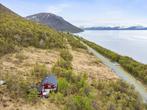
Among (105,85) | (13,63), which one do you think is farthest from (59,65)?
(105,85)

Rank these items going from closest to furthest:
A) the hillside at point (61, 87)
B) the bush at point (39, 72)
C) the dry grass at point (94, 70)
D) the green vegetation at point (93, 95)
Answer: the hillside at point (61, 87) → the green vegetation at point (93, 95) → the bush at point (39, 72) → the dry grass at point (94, 70)

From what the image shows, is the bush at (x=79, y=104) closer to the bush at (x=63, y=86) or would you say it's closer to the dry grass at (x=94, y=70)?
the bush at (x=63, y=86)

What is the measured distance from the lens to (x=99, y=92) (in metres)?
12.9

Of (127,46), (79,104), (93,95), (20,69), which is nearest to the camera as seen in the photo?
(79,104)

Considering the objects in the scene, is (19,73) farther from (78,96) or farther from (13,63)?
(78,96)

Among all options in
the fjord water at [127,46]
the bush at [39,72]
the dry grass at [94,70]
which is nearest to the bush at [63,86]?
the bush at [39,72]

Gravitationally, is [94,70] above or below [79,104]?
below

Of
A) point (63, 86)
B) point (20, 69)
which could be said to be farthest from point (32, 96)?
point (20, 69)

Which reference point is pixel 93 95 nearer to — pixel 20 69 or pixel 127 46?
pixel 20 69

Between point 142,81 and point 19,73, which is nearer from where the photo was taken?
point 19,73

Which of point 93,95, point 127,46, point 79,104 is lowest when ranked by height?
point 127,46

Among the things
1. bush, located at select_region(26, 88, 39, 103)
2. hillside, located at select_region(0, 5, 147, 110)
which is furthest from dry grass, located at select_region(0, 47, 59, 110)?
bush, located at select_region(26, 88, 39, 103)

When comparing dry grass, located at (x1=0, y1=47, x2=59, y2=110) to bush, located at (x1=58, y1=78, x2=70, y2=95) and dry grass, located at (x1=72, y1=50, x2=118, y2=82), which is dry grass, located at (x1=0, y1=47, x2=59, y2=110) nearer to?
bush, located at (x1=58, y1=78, x2=70, y2=95)

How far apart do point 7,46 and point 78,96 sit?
9.27m
